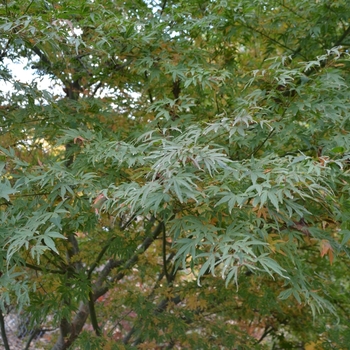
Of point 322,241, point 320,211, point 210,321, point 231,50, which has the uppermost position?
point 231,50

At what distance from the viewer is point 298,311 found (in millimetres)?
3803

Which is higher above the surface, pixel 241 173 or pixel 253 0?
pixel 253 0

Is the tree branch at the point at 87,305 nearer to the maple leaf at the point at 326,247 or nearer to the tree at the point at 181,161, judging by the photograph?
the tree at the point at 181,161

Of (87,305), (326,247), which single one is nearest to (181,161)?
(326,247)

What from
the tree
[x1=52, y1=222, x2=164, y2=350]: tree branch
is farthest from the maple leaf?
[x1=52, y1=222, x2=164, y2=350]: tree branch

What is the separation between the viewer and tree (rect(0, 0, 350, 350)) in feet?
5.36

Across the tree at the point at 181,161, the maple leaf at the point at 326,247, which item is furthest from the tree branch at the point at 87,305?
the maple leaf at the point at 326,247

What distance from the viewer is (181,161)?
1.64m

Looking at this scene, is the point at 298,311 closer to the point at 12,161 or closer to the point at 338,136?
the point at 338,136

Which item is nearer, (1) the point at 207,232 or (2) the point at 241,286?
(1) the point at 207,232

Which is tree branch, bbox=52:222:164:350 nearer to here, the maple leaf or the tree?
the tree

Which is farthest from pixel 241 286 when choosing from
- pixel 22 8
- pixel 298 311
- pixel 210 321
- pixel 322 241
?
pixel 22 8

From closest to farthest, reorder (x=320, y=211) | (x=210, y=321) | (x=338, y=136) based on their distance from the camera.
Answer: (x=338, y=136) → (x=320, y=211) → (x=210, y=321)

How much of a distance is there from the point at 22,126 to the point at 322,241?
168 cm
